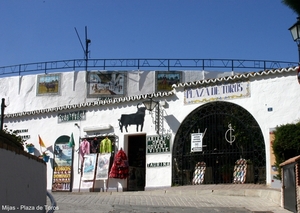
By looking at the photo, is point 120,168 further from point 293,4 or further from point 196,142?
point 293,4

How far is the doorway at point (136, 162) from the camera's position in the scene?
67.5 ft

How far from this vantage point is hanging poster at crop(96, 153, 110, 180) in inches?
800

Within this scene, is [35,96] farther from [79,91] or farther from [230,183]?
[230,183]

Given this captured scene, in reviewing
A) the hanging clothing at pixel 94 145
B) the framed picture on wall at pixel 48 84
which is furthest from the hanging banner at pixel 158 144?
the framed picture on wall at pixel 48 84

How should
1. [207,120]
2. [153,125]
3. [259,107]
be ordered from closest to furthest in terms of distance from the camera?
[259,107], [207,120], [153,125]

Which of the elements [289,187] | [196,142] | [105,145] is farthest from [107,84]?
[289,187]

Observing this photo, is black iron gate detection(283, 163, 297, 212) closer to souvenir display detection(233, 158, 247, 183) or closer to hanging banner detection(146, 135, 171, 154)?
souvenir display detection(233, 158, 247, 183)

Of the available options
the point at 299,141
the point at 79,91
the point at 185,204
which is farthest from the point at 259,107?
the point at 79,91

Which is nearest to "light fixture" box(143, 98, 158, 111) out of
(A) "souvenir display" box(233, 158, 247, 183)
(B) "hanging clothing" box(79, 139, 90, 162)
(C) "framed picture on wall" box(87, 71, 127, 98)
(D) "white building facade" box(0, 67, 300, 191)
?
(D) "white building facade" box(0, 67, 300, 191)

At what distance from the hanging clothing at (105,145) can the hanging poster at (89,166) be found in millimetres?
492

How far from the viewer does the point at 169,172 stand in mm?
18844

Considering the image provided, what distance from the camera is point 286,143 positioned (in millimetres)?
14367

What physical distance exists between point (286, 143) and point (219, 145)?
3927 millimetres

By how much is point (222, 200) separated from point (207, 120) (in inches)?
168
